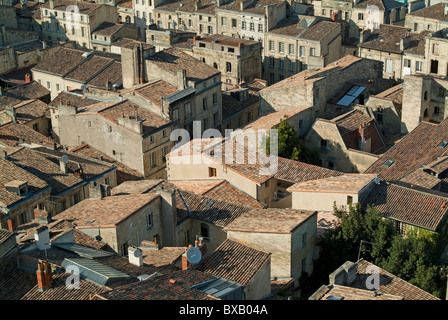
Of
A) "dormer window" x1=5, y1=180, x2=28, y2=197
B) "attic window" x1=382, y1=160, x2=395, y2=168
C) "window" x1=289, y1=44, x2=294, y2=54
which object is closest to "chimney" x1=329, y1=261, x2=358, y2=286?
"attic window" x1=382, y1=160, x2=395, y2=168

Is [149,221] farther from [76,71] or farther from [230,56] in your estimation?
[230,56]

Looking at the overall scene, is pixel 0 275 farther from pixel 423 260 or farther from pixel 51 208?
pixel 423 260

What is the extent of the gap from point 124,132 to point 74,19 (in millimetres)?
42382

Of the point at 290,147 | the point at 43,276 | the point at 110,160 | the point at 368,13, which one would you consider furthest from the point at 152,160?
the point at 368,13


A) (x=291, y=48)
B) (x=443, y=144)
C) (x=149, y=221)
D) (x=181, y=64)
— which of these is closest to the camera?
(x=149, y=221)

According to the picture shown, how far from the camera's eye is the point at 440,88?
69750 mm

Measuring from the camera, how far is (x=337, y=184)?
53656 millimetres

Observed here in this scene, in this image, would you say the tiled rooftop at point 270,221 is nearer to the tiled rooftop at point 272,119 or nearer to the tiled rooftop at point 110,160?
the tiled rooftop at point 110,160

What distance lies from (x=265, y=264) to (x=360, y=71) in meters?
37.4

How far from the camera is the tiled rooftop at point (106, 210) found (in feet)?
157

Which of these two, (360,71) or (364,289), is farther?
(360,71)

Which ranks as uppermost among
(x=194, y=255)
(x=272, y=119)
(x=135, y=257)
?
(x=194, y=255)

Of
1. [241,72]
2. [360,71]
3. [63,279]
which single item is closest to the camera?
[63,279]

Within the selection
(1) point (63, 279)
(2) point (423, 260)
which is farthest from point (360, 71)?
(1) point (63, 279)
